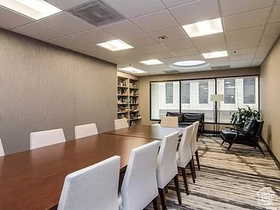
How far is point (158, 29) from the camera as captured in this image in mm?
3031

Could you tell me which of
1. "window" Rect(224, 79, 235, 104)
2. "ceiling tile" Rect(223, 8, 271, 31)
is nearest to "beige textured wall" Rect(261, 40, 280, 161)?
"ceiling tile" Rect(223, 8, 271, 31)

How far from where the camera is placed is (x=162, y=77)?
8141 mm

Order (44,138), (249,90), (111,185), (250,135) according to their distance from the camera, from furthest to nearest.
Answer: (249,90)
(250,135)
(44,138)
(111,185)

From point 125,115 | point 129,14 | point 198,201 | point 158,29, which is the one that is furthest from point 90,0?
point 125,115

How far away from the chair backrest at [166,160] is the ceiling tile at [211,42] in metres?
2.33

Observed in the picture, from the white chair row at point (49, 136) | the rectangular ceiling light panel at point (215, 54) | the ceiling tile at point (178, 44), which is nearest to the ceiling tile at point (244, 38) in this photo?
the rectangular ceiling light panel at point (215, 54)

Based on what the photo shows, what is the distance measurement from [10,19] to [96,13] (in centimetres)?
132

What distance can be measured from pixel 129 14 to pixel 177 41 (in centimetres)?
144

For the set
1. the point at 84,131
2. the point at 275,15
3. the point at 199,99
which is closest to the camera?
the point at 275,15

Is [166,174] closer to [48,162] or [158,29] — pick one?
[48,162]

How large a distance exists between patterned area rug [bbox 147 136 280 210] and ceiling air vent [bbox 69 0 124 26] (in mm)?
2554

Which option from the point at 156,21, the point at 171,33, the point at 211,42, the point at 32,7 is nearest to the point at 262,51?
the point at 211,42

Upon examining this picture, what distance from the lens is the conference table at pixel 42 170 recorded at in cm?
92

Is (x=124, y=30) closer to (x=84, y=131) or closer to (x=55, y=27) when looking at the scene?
(x=55, y=27)
